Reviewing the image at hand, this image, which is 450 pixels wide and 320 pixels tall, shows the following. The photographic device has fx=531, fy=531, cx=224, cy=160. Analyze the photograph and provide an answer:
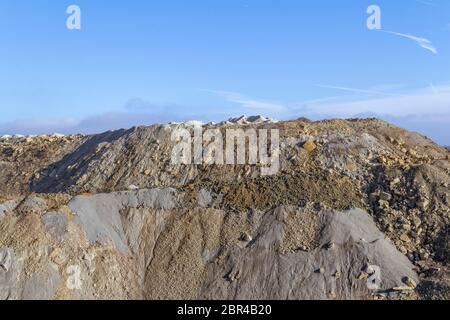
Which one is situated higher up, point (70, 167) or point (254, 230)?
point (70, 167)

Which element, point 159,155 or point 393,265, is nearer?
point 393,265

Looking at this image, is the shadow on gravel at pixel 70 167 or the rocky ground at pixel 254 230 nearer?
the rocky ground at pixel 254 230

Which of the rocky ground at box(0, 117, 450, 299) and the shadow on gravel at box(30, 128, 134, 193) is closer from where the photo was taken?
the rocky ground at box(0, 117, 450, 299)

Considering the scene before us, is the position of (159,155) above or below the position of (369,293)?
above

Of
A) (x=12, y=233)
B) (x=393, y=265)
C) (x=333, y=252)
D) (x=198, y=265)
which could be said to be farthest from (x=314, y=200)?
(x=12, y=233)

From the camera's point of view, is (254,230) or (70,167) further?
(70,167)
